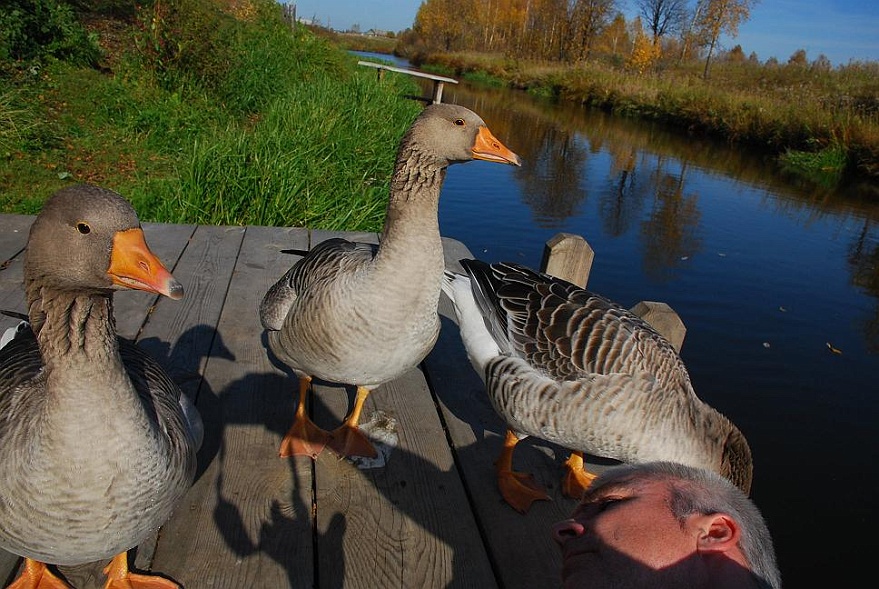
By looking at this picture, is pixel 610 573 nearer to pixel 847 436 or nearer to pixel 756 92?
pixel 847 436

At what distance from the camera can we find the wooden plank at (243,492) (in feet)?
6.21

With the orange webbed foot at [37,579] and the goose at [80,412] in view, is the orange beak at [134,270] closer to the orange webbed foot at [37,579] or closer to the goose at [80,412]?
the goose at [80,412]

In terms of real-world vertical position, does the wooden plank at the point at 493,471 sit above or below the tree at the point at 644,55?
below

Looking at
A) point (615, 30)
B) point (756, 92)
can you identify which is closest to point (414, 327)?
point (756, 92)

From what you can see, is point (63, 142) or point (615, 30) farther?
point (615, 30)

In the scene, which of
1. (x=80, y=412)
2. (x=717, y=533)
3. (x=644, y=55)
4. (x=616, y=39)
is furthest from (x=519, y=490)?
(x=616, y=39)

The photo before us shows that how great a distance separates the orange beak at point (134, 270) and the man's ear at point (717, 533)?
4.45 ft

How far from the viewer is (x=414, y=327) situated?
2.44m

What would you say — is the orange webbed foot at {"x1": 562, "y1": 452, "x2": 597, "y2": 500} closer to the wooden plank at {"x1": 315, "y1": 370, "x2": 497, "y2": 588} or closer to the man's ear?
the wooden plank at {"x1": 315, "y1": 370, "x2": 497, "y2": 588}

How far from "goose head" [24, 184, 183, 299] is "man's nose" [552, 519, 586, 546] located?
3.78 feet

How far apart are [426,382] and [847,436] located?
4956 millimetres

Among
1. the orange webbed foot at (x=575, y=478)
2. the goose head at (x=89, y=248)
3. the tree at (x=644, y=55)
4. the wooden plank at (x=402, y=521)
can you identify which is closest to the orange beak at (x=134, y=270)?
the goose head at (x=89, y=248)

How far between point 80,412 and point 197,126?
922 cm

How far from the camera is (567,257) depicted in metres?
3.76
